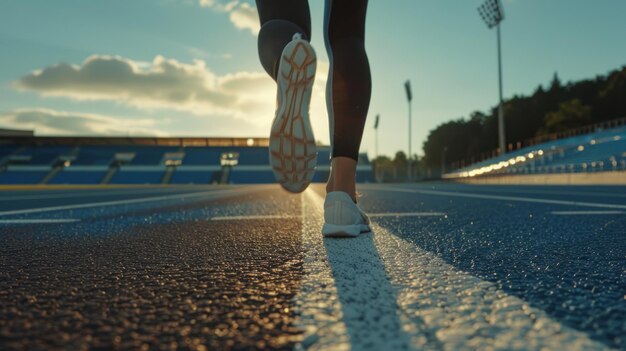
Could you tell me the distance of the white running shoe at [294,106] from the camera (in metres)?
1.46

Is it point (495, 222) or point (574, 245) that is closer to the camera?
point (574, 245)

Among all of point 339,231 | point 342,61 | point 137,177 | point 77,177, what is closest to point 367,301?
point 339,231

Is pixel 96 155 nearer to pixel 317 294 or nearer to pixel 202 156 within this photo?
pixel 202 156

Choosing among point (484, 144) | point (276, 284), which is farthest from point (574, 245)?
point (484, 144)

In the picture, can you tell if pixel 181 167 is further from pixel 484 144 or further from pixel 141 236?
pixel 484 144

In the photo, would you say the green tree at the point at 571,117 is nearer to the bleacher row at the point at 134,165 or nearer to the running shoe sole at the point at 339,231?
the bleacher row at the point at 134,165

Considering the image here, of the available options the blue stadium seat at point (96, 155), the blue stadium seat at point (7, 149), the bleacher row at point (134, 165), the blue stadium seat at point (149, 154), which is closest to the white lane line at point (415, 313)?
the bleacher row at point (134, 165)

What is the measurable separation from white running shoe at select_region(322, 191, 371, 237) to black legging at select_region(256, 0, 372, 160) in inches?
7.2

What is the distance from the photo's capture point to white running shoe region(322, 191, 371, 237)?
53.1 inches

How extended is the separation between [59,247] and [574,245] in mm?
1264

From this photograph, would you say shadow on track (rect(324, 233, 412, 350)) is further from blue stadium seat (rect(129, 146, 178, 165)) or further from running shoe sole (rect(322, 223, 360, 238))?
blue stadium seat (rect(129, 146, 178, 165))

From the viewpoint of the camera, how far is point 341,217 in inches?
54.1

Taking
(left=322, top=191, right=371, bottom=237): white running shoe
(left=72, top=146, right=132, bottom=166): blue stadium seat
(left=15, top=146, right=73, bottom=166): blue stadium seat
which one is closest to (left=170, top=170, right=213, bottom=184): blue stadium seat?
(left=72, top=146, right=132, bottom=166): blue stadium seat

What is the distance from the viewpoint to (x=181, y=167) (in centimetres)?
3416
